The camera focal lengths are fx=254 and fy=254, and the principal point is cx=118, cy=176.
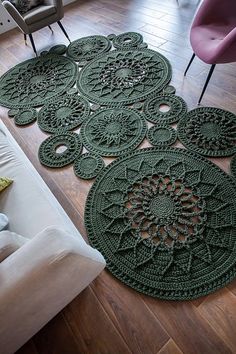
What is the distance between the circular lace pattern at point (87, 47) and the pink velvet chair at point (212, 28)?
1116mm

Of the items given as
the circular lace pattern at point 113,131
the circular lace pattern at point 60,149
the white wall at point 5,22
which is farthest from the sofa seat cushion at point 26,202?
the white wall at point 5,22

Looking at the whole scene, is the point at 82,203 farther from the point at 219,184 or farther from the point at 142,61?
the point at 142,61

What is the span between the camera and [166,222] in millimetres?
1506

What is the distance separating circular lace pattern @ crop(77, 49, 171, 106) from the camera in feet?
7.54

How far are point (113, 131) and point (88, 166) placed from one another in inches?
15.0

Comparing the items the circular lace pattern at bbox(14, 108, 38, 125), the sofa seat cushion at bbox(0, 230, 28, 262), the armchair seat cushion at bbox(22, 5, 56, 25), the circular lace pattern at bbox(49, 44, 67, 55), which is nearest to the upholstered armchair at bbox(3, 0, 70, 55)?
the armchair seat cushion at bbox(22, 5, 56, 25)

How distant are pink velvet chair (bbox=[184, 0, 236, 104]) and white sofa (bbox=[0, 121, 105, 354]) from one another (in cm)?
156

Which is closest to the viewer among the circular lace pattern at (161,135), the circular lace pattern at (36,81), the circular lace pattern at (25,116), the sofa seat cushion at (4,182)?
the sofa seat cushion at (4,182)

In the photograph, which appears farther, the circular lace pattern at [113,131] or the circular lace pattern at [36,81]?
the circular lace pattern at [36,81]

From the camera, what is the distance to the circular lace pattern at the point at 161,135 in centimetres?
190

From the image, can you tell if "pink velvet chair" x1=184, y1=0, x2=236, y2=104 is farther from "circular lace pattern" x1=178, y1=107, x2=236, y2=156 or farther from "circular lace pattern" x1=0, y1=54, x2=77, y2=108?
"circular lace pattern" x1=0, y1=54, x2=77, y2=108

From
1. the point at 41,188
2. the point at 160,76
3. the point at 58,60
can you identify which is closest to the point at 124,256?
the point at 41,188

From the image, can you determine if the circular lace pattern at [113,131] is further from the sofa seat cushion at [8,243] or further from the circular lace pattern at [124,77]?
the sofa seat cushion at [8,243]

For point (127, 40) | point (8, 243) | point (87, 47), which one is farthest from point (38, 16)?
point (8, 243)
